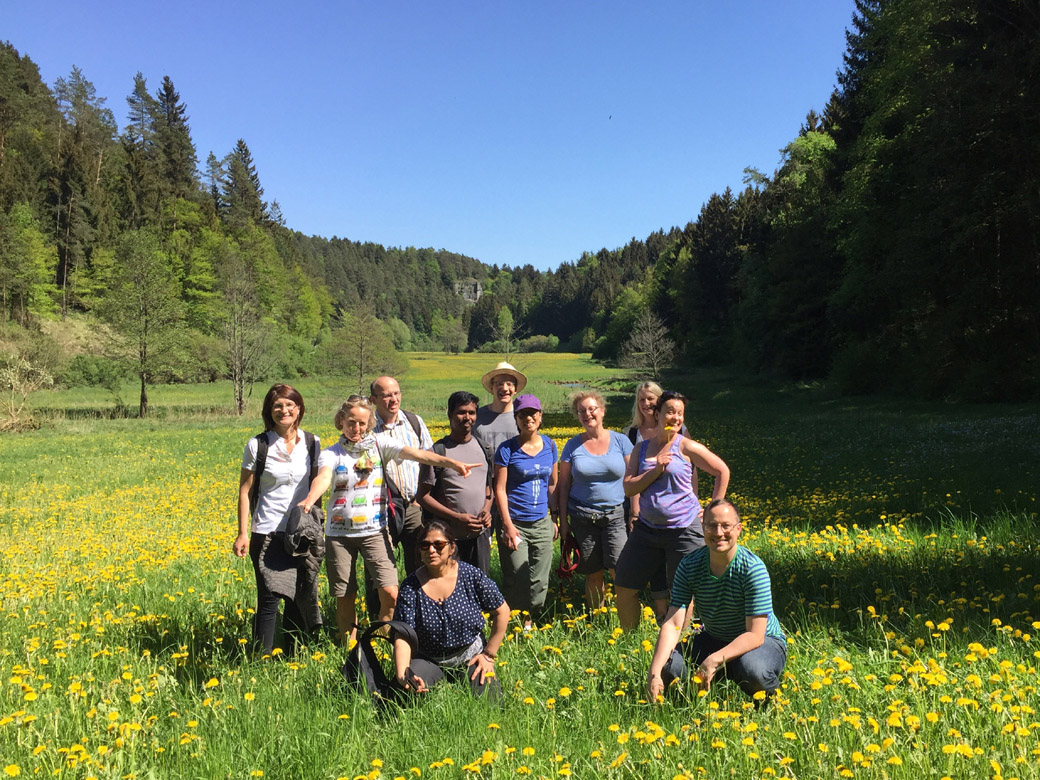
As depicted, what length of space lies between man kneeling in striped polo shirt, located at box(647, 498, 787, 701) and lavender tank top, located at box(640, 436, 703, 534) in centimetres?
72

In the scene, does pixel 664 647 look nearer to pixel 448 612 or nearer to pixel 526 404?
pixel 448 612

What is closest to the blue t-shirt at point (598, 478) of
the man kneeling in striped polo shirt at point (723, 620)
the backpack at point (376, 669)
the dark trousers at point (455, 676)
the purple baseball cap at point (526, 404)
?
the purple baseball cap at point (526, 404)

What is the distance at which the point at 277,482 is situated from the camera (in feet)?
15.6

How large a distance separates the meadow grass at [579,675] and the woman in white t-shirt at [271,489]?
13.9 inches

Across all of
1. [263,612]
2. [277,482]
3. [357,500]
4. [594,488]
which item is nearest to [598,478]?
[594,488]

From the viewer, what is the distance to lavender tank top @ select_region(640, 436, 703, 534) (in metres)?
4.57

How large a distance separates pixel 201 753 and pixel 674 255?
87.6 metres

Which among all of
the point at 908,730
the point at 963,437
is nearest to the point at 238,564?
the point at 908,730

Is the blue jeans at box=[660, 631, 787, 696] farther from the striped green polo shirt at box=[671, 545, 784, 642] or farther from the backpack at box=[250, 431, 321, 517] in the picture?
the backpack at box=[250, 431, 321, 517]

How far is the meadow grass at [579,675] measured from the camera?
9.58 ft

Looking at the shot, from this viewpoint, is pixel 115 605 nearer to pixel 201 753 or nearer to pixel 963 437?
pixel 201 753

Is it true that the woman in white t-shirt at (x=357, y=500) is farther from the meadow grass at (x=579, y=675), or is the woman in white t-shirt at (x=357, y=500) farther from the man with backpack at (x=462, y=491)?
the meadow grass at (x=579, y=675)

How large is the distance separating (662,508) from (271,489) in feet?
8.86

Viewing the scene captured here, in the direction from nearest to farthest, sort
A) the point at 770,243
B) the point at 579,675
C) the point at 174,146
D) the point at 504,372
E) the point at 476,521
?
the point at 579,675
the point at 476,521
the point at 504,372
the point at 770,243
the point at 174,146
